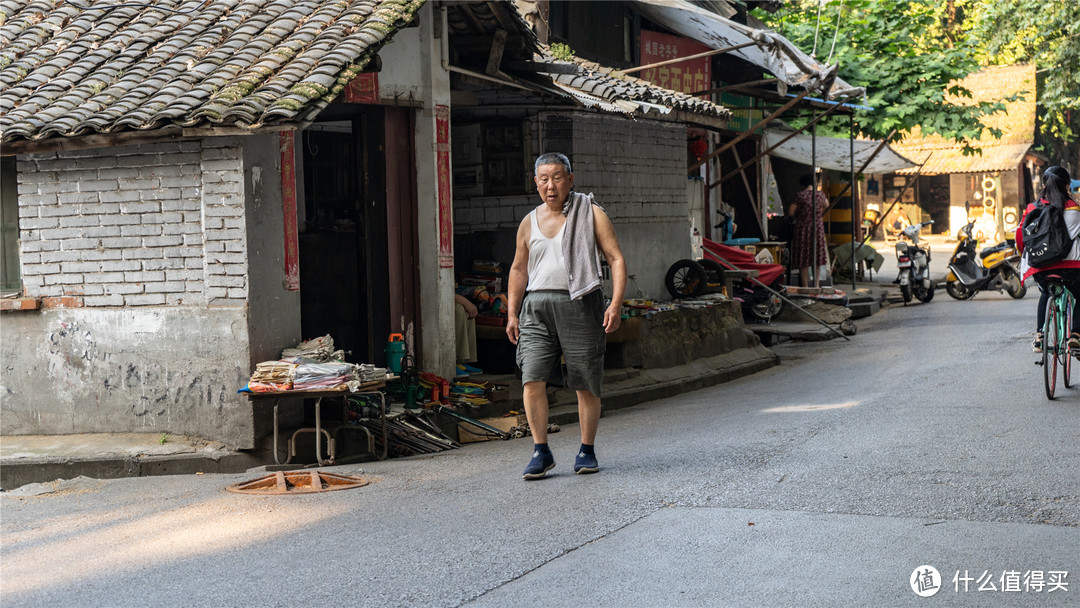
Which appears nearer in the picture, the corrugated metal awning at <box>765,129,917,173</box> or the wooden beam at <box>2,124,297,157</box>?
the wooden beam at <box>2,124,297,157</box>

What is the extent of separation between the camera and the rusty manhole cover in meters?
6.98

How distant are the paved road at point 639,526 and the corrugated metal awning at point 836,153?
511 inches

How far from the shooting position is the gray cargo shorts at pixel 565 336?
684cm

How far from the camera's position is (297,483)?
7203mm

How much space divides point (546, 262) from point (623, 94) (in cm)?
562

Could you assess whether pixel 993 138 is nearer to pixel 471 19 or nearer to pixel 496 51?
pixel 496 51

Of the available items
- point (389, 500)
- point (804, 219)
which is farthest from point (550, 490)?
point (804, 219)

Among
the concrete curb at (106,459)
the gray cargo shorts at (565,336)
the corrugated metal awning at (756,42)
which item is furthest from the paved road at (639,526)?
the corrugated metal awning at (756,42)

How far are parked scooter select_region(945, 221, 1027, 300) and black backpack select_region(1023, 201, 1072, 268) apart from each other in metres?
10.3

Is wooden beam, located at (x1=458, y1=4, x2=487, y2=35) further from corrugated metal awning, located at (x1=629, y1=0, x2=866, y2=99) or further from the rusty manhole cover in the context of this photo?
the rusty manhole cover

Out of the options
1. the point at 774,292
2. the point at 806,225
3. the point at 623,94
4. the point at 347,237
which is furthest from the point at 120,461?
the point at 806,225

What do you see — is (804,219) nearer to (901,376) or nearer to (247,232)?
(901,376)

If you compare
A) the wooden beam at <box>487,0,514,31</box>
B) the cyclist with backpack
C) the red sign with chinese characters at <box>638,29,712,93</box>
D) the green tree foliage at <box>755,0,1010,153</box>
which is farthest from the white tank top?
the green tree foliage at <box>755,0,1010,153</box>

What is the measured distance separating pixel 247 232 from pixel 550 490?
319 centimetres
